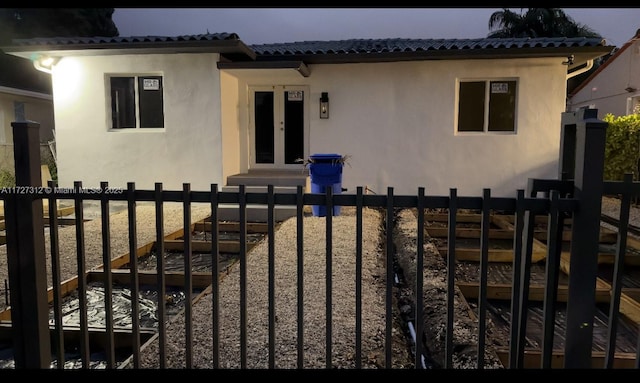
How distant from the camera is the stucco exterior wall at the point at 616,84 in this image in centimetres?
1578

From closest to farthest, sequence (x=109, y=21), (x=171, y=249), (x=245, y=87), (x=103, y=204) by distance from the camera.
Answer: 1. (x=103, y=204)
2. (x=171, y=249)
3. (x=245, y=87)
4. (x=109, y=21)

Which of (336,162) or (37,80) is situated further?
(37,80)

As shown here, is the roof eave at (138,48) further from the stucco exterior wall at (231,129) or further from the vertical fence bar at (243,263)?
the vertical fence bar at (243,263)

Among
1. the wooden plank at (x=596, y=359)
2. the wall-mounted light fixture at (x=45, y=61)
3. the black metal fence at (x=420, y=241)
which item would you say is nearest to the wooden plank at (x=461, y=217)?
the wooden plank at (x=596, y=359)

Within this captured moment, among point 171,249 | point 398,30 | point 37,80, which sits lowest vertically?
point 171,249

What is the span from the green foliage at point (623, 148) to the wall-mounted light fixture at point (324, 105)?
279 inches

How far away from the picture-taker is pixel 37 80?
2086 cm

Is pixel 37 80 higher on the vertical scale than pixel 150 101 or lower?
higher

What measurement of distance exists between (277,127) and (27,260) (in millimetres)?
8832

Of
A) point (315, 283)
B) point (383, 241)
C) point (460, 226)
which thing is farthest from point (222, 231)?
point (460, 226)

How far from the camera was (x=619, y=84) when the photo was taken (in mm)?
16906

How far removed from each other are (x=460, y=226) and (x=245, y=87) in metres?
6.61

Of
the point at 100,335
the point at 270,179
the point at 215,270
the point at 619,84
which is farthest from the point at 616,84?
the point at 100,335
